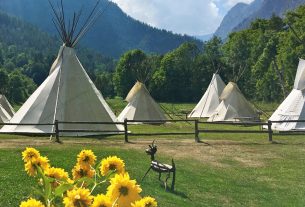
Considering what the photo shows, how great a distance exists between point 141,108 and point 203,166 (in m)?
18.3

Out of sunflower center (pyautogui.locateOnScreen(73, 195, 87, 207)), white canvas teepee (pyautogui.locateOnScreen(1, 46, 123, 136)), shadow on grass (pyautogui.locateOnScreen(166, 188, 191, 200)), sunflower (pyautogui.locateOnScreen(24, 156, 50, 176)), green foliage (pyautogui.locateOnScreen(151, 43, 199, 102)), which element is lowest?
shadow on grass (pyautogui.locateOnScreen(166, 188, 191, 200))

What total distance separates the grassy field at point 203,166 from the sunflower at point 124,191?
5451mm

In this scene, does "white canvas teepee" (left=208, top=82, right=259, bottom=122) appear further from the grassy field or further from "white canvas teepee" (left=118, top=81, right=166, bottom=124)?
the grassy field

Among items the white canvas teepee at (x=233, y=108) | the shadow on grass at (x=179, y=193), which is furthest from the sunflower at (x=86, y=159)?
Answer: the white canvas teepee at (x=233, y=108)

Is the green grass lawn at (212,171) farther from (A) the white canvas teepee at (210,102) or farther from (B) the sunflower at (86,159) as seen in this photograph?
(A) the white canvas teepee at (210,102)

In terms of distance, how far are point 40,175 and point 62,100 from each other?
21.4 meters

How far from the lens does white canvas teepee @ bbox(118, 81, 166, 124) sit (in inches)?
1341

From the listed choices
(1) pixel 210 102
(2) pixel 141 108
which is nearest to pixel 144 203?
(2) pixel 141 108

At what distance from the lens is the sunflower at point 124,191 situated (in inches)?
94.7

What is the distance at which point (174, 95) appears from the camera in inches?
3477

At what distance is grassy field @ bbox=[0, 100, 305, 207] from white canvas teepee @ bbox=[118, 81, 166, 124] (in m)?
9.50

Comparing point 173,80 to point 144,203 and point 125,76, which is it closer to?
point 125,76

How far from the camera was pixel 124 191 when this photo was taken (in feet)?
7.90

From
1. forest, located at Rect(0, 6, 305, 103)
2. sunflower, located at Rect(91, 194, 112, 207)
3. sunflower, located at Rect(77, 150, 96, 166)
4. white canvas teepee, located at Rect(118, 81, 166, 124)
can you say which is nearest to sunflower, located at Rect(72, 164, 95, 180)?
sunflower, located at Rect(77, 150, 96, 166)
